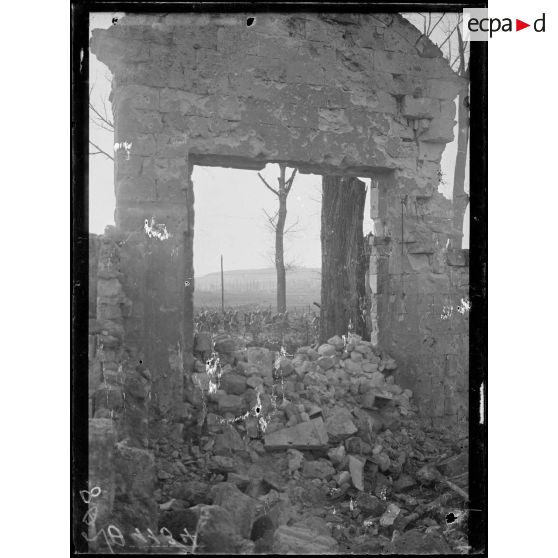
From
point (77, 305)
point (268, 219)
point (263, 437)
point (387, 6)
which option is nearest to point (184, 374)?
point (263, 437)

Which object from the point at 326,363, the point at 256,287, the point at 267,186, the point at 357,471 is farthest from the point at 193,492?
the point at 267,186

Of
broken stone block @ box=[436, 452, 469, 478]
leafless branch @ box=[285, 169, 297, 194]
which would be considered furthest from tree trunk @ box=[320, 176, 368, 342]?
broken stone block @ box=[436, 452, 469, 478]

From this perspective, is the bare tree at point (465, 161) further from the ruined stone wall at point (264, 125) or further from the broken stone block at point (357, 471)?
the broken stone block at point (357, 471)

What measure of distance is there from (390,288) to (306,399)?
1.22m

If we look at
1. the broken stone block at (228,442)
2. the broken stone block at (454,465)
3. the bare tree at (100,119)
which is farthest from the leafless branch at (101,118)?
the broken stone block at (454,465)

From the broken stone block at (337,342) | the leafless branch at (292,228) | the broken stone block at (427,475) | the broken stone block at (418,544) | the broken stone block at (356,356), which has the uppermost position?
the leafless branch at (292,228)

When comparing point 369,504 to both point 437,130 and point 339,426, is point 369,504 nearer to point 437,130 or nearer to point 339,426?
point 339,426

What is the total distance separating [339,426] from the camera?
15.8 feet

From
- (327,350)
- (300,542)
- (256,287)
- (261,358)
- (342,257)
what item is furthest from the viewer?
(342,257)

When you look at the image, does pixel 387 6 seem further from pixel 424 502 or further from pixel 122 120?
pixel 424 502

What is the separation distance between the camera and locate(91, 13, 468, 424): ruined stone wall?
4539 mm

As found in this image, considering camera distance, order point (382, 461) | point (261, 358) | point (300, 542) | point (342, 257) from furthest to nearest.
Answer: point (342, 257) < point (261, 358) < point (382, 461) < point (300, 542)

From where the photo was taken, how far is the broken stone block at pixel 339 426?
4.77 m

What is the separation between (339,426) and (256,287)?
160 cm
